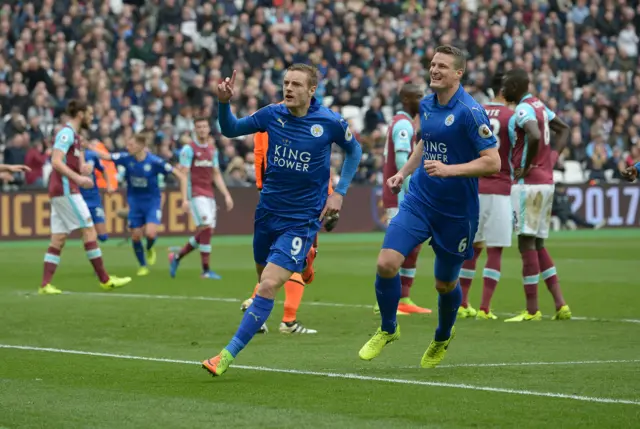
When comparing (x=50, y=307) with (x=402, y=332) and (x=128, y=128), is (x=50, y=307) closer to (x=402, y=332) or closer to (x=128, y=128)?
(x=402, y=332)

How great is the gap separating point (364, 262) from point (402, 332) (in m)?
10.6

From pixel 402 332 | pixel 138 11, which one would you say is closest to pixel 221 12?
pixel 138 11

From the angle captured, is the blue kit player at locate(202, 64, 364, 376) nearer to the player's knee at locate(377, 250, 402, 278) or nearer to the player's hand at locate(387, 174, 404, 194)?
the player's hand at locate(387, 174, 404, 194)

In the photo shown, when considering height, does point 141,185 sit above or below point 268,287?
above

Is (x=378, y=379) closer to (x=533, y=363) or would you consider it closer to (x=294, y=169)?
(x=533, y=363)

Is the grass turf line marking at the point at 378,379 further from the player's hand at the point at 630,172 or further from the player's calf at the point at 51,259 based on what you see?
the player's calf at the point at 51,259

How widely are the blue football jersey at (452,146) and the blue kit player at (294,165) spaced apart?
28.9 inches

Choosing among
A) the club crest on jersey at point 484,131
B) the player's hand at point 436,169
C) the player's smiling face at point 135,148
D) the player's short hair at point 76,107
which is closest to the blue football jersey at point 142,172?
the player's smiling face at point 135,148

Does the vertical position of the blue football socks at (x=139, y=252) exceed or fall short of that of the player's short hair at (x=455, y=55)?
it falls short

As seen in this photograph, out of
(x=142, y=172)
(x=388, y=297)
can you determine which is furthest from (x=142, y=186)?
(x=388, y=297)

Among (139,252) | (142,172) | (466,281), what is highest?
(142,172)

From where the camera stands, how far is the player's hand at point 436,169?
8.70 m

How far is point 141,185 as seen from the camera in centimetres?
2070

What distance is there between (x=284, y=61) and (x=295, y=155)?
25175 millimetres
